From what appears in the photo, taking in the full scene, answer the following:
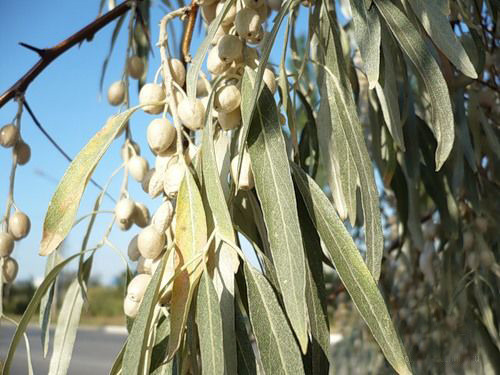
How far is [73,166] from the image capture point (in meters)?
0.49

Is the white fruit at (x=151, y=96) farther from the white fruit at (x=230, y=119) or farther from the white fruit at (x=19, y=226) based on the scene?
the white fruit at (x=19, y=226)

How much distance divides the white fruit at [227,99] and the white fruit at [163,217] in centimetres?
8

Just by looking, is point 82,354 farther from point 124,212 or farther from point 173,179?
point 173,179

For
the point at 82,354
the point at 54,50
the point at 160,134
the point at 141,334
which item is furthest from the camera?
the point at 82,354

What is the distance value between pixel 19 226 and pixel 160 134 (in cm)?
26

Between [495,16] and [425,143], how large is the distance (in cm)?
19

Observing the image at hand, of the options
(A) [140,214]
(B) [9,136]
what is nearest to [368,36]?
(A) [140,214]

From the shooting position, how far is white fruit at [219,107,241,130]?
0.50 metres

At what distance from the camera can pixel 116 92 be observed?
76cm

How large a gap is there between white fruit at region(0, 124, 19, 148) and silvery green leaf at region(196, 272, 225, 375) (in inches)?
14.2

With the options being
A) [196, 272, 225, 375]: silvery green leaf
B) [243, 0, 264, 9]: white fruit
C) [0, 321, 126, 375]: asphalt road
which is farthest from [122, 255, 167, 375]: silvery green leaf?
[0, 321, 126, 375]: asphalt road

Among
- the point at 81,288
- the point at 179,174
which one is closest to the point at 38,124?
the point at 81,288

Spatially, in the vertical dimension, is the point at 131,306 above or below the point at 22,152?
below

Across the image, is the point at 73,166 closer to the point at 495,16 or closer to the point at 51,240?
the point at 51,240
